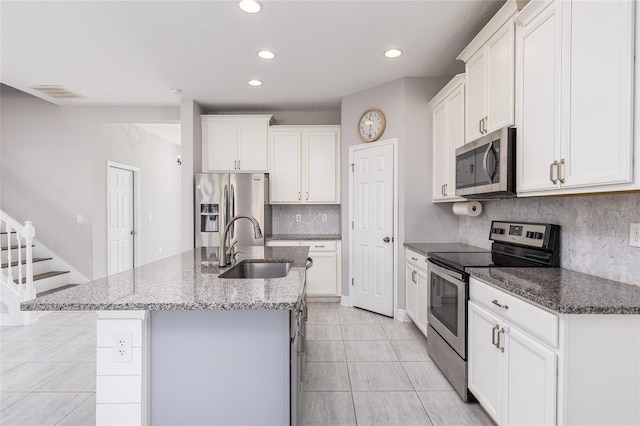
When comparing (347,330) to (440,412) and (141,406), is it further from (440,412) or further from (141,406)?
(141,406)

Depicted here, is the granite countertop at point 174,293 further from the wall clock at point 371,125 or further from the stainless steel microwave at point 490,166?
the wall clock at point 371,125

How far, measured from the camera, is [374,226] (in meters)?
3.95

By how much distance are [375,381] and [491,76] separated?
2.29 meters

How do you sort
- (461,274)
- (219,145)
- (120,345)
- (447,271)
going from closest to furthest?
1. (120,345)
2. (461,274)
3. (447,271)
4. (219,145)

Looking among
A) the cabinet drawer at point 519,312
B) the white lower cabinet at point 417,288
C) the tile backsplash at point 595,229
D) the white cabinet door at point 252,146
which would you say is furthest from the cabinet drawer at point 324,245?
the cabinet drawer at point 519,312

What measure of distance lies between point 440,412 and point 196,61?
352 centimetres

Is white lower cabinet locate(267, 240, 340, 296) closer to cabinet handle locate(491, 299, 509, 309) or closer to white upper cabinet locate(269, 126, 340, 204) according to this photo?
white upper cabinet locate(269, 126, 340, 204)

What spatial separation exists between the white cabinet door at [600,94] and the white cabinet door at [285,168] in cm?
342

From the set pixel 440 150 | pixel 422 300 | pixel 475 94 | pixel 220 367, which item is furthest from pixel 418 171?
pixel 220 367

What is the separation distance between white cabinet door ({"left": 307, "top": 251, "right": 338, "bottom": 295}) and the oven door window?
184 centimetres

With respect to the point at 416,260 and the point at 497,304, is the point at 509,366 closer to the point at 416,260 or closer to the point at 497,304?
the point at 497,304

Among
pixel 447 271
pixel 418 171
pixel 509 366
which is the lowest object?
pixel 509 366

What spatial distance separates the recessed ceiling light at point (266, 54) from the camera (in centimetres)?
306

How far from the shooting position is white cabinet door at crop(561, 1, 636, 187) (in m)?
1.28
